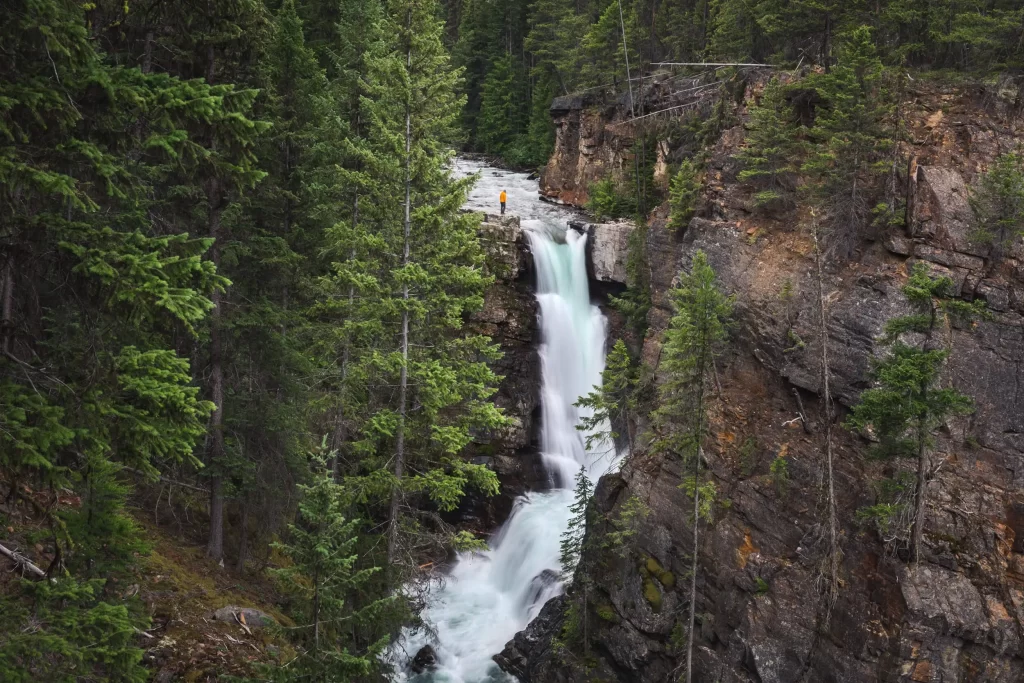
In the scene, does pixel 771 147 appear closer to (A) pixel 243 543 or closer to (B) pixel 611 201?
(B) pixel 611 201

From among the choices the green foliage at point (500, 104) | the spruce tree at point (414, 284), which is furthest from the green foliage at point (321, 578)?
the green foliage at point (500, 104)

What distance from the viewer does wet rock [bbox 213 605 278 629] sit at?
502 inches

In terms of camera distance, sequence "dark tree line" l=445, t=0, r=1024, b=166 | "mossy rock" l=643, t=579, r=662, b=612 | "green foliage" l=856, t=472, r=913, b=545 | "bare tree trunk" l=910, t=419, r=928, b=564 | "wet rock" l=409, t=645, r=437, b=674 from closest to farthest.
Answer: "bare tree trunk" l=910, t=419, r=928, b=564
"green foliage" l=856, t=472, r=913, b=545
"mossy rock" l=643, t=579, r=662, b=612
"wet rock" l=409, t=645, r=437, b=674
"dark tree line" l=445, t=0, r=1024, b=166

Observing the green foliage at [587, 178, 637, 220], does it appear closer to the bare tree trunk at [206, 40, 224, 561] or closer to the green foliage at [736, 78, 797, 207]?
the green foliage at [736, 78, 797, 207]

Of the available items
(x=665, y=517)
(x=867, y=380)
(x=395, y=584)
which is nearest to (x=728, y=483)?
(x=665, y=517)

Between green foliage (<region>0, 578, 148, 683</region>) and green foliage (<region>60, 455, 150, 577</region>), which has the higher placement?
green foliage (<region>0, 578, 148, 683</region>)

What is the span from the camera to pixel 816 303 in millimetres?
19000

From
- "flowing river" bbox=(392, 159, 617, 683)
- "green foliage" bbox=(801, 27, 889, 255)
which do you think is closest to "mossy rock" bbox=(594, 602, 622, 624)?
"flowing river" bbox=(392, 159, 617, 683)

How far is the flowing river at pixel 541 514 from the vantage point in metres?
20.6

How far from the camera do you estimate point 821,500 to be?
16.9m

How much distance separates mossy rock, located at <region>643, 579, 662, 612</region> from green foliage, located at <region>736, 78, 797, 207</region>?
38.0 ft

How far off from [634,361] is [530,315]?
16.6 ft

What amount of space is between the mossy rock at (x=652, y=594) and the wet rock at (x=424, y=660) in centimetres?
641

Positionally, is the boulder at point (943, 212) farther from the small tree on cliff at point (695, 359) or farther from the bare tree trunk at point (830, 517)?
the small tree on cliff at point (695, 359)
